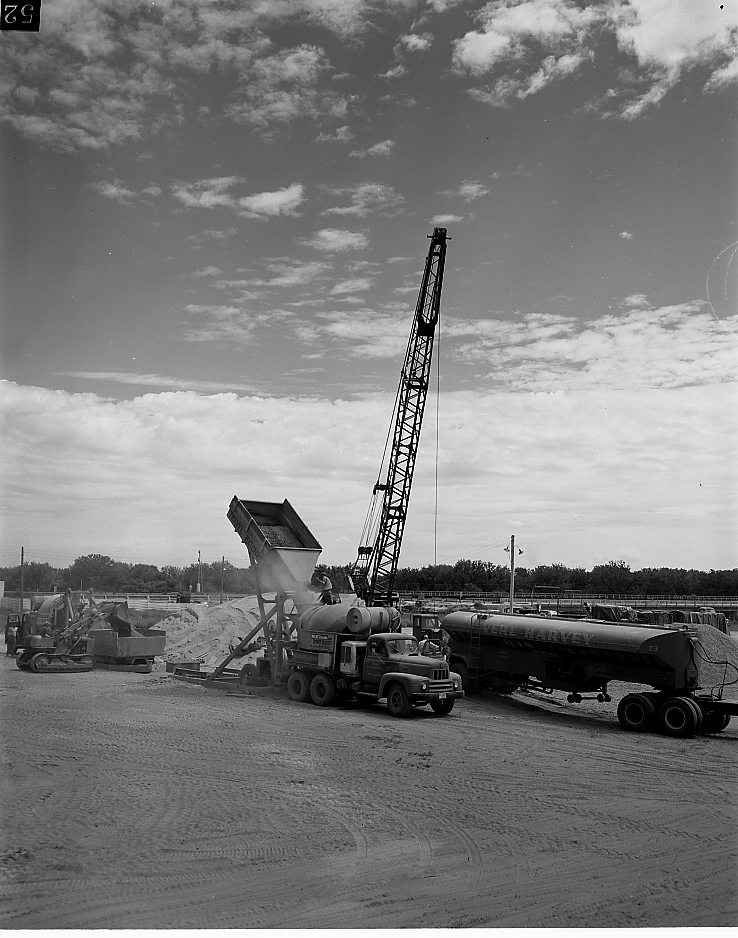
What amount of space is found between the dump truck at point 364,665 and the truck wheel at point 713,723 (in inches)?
190

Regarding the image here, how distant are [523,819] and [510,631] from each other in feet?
31.2

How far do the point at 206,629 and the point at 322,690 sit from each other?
46.2ft

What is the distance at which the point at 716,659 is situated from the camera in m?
20.3

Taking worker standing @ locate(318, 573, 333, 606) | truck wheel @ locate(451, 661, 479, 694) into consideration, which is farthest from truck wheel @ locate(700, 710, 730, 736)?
worker standing @ locate(318, 573, 333, 606)

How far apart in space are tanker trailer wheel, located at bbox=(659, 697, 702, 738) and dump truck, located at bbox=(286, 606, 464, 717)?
405 centimetres

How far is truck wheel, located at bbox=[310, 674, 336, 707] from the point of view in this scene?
17594 millimetres

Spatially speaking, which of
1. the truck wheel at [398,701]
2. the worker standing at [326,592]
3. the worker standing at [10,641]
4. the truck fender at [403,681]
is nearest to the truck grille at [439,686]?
the truck fender at [403,681]

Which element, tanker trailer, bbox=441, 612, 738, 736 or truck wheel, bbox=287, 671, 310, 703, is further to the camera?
truck wheel, bbox=287, 671, 310, 703

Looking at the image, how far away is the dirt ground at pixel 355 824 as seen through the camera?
260 inches

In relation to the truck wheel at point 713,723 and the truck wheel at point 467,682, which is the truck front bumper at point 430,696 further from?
the truck wheel at point 713,723

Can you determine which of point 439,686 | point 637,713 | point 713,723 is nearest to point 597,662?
point 637,713

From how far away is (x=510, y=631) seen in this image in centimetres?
1870

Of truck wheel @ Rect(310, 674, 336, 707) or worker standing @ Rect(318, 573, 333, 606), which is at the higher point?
worker standing @ Rect(318, 573, 333, 606)

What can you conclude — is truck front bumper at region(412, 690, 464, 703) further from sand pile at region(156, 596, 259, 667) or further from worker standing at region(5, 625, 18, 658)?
worker standing at region(5, 625, 18, 658)
